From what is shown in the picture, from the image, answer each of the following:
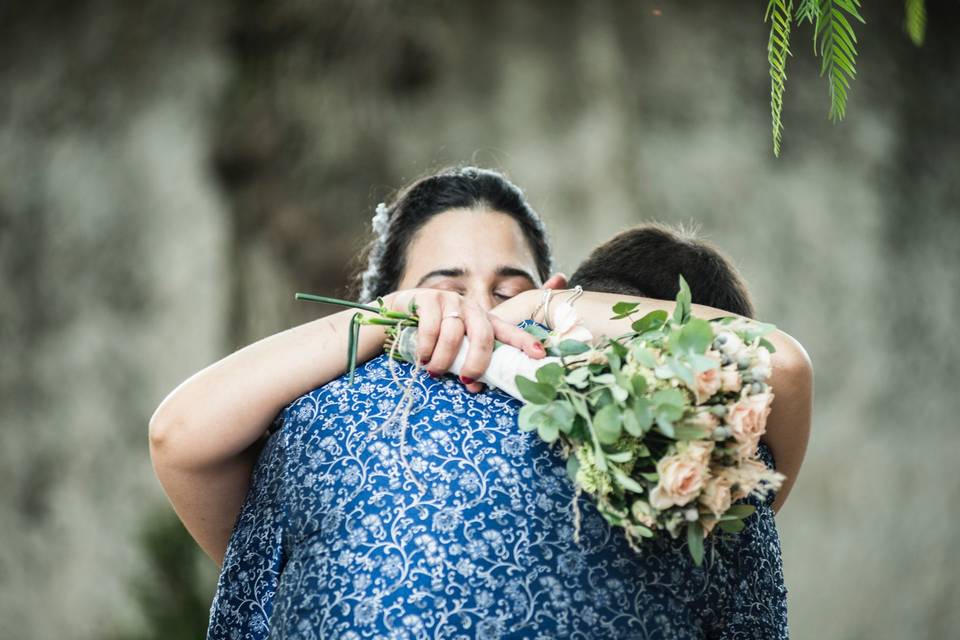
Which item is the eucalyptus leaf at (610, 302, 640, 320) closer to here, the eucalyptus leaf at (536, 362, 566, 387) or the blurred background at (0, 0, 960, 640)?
the eucalyptus leaf at (536, 362, 566, 387)

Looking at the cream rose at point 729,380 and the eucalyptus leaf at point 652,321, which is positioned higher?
the eucalyptus leaf at point 652,321

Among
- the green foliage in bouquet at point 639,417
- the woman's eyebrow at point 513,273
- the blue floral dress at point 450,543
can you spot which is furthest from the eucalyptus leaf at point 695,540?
the woman's eyebrow at point 513,273

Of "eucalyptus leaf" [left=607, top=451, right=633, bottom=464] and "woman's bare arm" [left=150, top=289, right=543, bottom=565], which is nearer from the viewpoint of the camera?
"eucalyptus leaf" [left=607, top=451, right=633, bottom=464]

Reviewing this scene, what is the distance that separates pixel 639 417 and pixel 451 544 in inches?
Answer: 11.8

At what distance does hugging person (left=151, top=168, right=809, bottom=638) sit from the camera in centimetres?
126

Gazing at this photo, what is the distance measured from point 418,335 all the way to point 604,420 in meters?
0.34

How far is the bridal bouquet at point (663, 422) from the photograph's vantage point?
1216 mm

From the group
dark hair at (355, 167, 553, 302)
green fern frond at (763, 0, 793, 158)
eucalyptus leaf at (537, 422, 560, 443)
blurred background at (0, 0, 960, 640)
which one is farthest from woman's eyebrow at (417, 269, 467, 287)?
blurred background at (0, 0, 960, 640)

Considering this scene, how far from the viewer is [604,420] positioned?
1219mm

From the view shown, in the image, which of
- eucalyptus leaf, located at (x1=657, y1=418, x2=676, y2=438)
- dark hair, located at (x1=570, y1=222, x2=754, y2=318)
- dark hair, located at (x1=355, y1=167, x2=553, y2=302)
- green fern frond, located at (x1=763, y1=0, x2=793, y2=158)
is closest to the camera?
green fern frond, located at (x1=763, y1=0, x2=793, y2=158)

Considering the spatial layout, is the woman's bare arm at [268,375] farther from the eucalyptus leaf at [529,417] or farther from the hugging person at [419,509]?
the eucalyptus leaf at [529,417]

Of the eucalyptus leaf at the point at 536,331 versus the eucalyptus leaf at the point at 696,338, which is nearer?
the eucalyptus leaf at the point at 696,338

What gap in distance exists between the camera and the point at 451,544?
49.6 inches

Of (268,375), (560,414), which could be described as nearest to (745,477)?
(560,414)
